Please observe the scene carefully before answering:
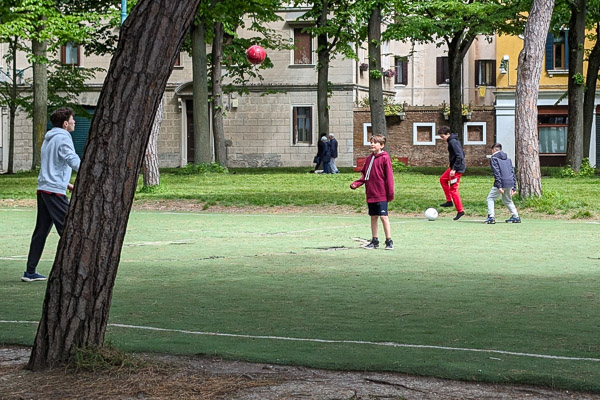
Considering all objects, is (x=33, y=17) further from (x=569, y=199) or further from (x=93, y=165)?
(x=93, y=165)

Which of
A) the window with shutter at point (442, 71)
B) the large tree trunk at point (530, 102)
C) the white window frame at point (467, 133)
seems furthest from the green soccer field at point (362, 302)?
the window with shutter at point (442, 71)

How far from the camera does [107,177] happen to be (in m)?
7.20

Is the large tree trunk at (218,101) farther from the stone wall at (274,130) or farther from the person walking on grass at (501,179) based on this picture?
the person walking on grass at (501,179)

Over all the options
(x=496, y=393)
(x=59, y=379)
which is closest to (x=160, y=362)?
(x=59, y=379)

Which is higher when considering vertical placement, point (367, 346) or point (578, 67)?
point (578, 67)

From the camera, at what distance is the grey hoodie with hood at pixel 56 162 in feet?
40.5

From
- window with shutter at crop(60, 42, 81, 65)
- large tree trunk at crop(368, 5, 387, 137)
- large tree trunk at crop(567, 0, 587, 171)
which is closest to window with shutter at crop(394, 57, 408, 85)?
window with shutter at crop(60, 42, 81, 65)

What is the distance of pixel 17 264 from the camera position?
46.5 feet

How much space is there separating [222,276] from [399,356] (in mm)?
5192

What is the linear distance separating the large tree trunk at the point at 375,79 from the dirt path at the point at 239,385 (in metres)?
34.5

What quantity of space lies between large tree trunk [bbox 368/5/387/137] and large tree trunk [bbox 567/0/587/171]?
651cm

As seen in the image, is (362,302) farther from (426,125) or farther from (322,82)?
(426,125)

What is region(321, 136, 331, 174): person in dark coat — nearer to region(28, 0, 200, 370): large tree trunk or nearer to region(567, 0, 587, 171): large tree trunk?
region(567, 0, 587, 171): large tree trunk

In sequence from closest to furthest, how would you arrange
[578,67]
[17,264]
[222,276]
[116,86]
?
[116,86] < [222,276] < [17,264] < [578,67]
